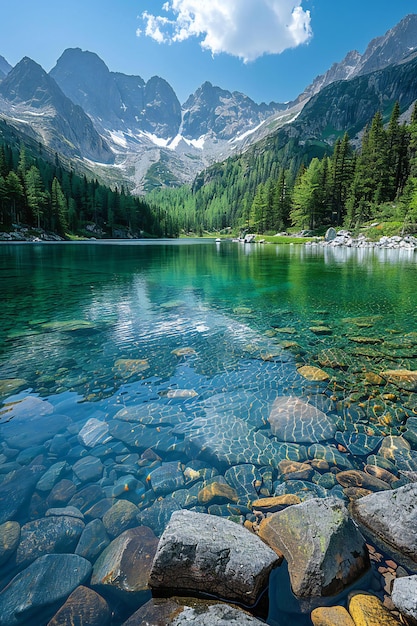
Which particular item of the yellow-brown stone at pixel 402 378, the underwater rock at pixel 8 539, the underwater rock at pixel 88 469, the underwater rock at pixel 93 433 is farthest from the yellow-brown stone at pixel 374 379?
the underwater rock at pixel 8 539

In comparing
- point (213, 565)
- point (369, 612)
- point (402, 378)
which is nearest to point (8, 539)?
point (213, 565)

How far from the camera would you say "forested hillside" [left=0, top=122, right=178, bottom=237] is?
95.4 metres

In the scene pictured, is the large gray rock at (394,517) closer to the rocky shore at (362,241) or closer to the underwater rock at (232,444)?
the underwater rock at (232,444)

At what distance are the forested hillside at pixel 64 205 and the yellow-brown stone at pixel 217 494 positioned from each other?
105075 mm

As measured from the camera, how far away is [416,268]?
108 ft

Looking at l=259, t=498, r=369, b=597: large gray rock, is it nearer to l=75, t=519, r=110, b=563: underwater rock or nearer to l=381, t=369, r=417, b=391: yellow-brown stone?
l=75, t=519, r=110, b=563: underwater rock

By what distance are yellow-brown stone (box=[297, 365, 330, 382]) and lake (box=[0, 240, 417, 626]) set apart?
0.32 feet

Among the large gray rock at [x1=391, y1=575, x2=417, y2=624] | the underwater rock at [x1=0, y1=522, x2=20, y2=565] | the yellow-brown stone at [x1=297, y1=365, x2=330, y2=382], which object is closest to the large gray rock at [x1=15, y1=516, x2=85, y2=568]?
the underwater rock at [x1=0, y1=522, x2=20, y2=565]

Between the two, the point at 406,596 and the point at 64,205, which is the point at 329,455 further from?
the point at 64,205

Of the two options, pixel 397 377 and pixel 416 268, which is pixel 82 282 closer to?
pixel 397 377

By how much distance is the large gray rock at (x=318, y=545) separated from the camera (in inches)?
149

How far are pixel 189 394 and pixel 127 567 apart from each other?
5286 millimetres

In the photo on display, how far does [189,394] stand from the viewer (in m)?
9.25

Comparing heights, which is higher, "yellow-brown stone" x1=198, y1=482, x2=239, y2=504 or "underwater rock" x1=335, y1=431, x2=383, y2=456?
"underwater rock" x1=335, y1=431, x2=383, y2=456
